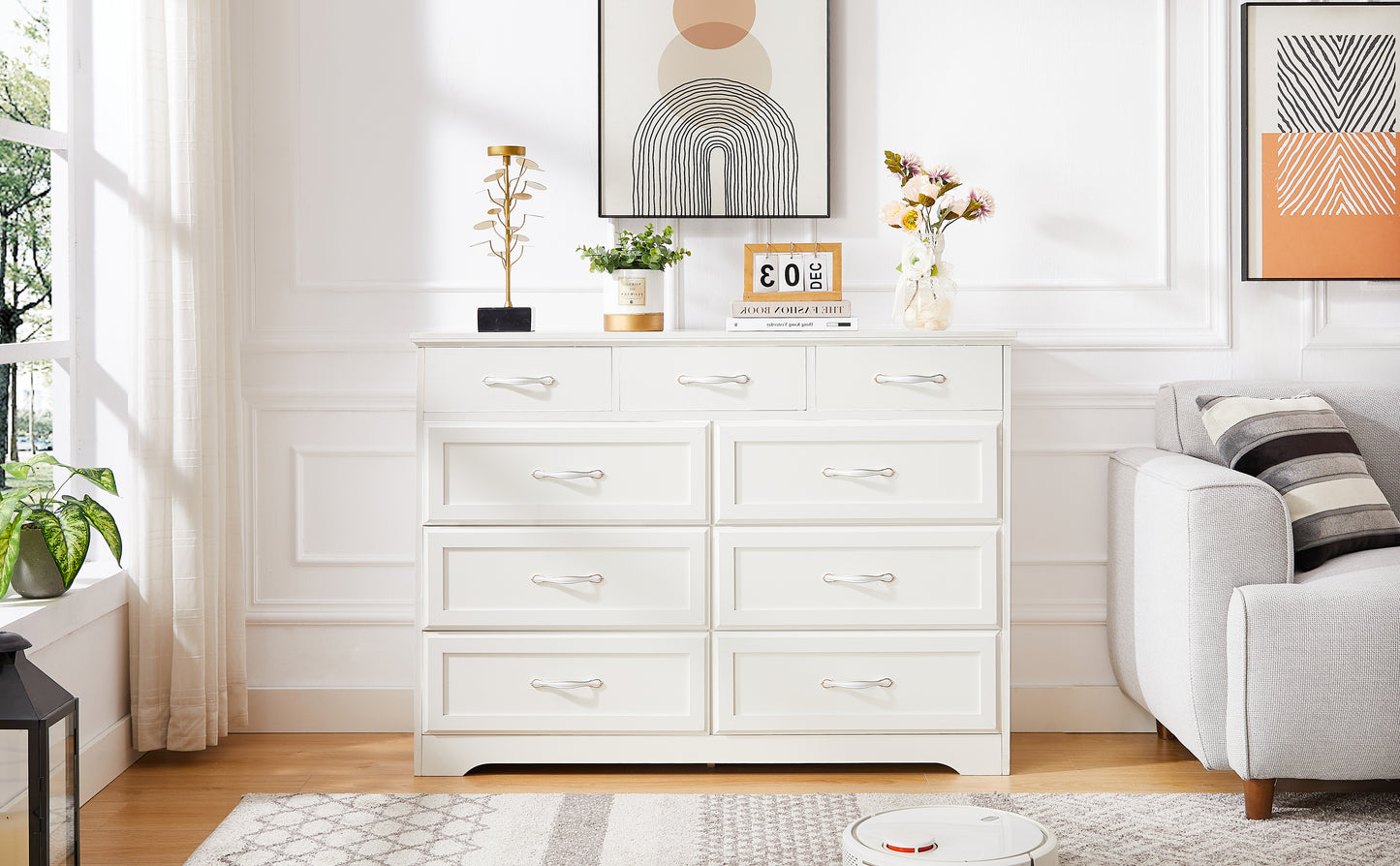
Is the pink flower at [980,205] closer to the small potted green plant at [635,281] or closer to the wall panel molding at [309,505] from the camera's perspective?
the small potted green plant at [635,281]

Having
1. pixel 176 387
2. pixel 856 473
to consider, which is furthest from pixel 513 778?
pixel 176 387

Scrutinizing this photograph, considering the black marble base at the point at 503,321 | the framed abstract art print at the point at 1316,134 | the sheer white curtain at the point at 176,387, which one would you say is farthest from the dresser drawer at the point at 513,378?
the framed abstract art print at the point at 1316,134

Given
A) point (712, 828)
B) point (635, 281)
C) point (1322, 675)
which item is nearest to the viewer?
point (1322, 675)

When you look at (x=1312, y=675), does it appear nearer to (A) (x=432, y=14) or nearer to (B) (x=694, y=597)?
(B) (x=694, y=597)

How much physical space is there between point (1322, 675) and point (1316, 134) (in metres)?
1.49

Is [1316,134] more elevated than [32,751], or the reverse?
[1316,134]

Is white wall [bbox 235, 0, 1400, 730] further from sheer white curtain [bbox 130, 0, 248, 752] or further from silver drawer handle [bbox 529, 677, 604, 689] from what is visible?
silver drawer handle [bbox 529, 677, 604, 689]

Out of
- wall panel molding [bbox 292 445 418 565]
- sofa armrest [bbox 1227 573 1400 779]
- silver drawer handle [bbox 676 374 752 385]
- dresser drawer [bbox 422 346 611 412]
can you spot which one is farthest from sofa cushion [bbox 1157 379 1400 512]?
wall panel molding [bbox 292 445 418 565]

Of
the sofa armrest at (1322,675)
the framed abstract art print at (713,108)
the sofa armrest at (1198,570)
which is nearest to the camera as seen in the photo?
the sofa armrest at (1322,675)

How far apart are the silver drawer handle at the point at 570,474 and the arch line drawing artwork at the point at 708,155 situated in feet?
2.48

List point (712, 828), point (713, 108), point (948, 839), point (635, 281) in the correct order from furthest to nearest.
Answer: point (713, 108) → point (635, 281) → point (712, 828) → point (948, 839)

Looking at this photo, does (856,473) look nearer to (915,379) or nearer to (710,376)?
(915,379)

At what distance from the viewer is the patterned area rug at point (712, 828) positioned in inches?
78.0

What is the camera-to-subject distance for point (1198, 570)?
83.0 inches
